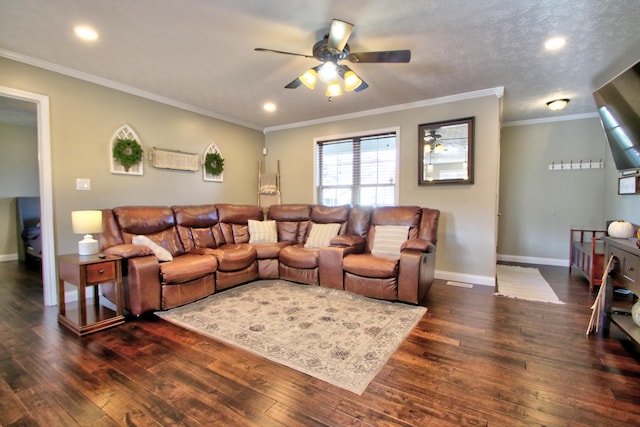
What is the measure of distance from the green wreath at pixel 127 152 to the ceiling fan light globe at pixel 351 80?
2.81 meters

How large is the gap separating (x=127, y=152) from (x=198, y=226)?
1.25 m

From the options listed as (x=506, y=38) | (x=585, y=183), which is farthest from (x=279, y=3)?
(x=585, y=183)

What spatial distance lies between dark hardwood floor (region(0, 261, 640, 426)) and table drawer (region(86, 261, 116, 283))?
44cm

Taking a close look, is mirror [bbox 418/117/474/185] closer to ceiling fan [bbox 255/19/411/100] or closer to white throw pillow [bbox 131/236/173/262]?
ceiling fan [bbox 255/19/411/100]

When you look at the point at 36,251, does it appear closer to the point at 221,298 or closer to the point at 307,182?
the point at 221,298

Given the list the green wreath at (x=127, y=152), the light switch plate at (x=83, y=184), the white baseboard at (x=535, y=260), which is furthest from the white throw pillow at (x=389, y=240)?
the light switch plate at (x=83, y=184)

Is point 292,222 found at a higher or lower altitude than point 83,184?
lower

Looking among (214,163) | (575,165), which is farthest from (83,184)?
(575,165)

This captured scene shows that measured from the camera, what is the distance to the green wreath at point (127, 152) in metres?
3.48

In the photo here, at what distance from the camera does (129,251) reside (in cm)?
266

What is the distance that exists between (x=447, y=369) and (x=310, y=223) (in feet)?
9.49

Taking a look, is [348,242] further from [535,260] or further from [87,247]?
[535,260]

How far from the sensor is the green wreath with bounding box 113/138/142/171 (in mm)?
3479

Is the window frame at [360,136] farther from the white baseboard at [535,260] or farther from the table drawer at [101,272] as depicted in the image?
the table drawer at [101,272]
